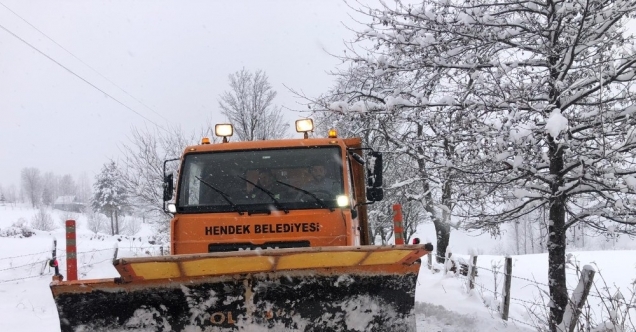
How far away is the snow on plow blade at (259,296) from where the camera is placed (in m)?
3.43

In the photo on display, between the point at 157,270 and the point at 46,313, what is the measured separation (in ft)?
24.0

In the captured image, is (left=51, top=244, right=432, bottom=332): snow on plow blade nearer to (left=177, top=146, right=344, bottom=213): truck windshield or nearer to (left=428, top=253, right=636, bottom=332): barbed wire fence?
(left=428, top=253, right=636, bottom=332): barbed wire fence

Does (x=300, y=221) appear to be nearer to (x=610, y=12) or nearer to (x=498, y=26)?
(x=498, y=26)

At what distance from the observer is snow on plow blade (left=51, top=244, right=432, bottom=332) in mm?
3428

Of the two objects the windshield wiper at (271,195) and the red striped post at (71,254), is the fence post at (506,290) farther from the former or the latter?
the red striped post at (71,254)

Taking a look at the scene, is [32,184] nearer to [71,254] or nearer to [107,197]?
[107,197]

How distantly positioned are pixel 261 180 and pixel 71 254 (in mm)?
2116

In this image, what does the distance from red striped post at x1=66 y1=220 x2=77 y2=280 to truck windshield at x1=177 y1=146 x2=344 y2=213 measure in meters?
1.22

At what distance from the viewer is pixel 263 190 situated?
5211mm

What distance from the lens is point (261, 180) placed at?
5379mm

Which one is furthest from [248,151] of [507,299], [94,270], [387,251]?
[94,270]

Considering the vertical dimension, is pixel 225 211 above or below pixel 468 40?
below

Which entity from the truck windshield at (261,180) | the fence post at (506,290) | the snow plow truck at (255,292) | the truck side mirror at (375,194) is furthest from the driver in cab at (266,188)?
the fence post at (506,290)

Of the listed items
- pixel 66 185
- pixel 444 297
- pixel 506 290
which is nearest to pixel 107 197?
pixel 444 297
